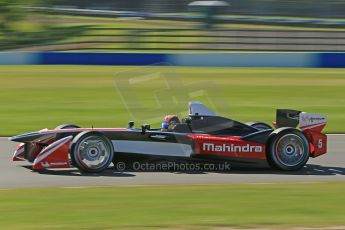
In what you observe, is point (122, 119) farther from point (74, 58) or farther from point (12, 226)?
point (74, 58)

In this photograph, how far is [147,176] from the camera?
887cm

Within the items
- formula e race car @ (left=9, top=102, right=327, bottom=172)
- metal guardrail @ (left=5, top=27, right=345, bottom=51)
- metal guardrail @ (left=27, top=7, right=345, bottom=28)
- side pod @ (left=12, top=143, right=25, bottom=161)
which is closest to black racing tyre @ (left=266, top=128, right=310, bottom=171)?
formula e race car @ (left=9, top=102, right=327, bottom=172)

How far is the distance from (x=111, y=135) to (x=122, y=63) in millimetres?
19084

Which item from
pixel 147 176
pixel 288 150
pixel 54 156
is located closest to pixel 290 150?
pixel 288 150

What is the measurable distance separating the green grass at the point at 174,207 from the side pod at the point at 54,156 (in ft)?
3.75

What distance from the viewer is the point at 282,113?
988 cm

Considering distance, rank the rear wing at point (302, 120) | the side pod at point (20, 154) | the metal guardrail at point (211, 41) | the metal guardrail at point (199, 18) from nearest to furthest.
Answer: the side pod at point (20, 154)
the rear wing at point (302, 120)
the metal guardrail at point (211, 41)
the metal guardrail at point (199, 18)

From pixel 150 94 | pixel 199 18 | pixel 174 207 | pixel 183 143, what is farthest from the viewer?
pixel 199 18

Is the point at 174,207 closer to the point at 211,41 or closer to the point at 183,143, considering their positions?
the point at 183,143

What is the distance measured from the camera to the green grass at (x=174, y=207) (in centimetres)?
606

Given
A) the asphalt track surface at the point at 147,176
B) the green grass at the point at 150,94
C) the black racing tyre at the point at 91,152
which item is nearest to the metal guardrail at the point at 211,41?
the green grass at the point at 150,94

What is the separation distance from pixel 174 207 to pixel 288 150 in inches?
118

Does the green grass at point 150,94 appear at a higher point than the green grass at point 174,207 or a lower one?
higher

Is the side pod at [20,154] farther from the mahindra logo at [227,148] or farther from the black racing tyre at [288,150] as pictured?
the black racing tyre at [288,150]
